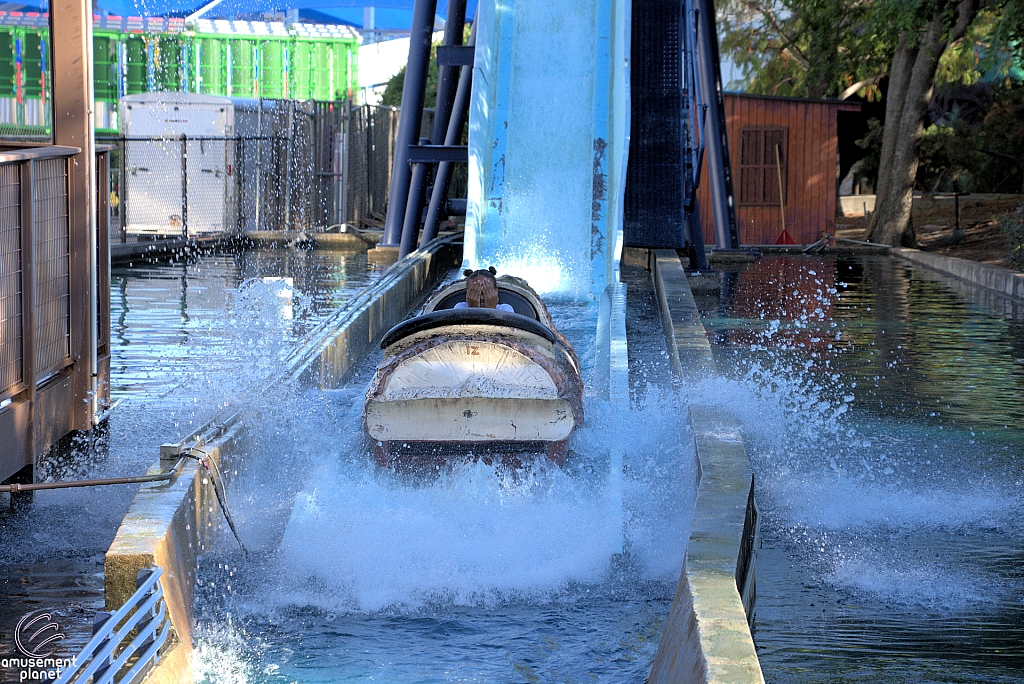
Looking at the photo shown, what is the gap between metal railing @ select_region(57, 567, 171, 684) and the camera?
316 centimetres

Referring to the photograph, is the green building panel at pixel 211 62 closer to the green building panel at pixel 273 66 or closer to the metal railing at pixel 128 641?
the green building panel at pixel 273 66

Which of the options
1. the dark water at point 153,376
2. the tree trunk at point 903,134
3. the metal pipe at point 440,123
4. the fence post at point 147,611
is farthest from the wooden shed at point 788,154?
the fence post at point 147,611

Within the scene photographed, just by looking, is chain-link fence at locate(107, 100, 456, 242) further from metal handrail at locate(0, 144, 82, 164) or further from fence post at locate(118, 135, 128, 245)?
metal handrail at locate(0, 144, 82, 164)

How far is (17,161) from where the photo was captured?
203 inches

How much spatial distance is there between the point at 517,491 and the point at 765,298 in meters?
8.04

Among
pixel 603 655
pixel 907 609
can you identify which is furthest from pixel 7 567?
pixel 907 609

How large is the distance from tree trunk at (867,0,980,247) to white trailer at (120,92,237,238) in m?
10.4

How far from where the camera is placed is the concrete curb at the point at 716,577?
305 cm

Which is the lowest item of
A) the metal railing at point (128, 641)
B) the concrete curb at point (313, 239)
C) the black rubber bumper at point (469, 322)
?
the metal railing at point (128, 641)

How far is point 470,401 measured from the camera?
5.60 m

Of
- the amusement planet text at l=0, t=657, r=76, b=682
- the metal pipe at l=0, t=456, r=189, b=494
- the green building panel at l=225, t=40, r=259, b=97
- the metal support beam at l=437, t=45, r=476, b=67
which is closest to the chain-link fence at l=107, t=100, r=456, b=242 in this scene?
the metal support beam at l=437, t=45, r=476, b=67

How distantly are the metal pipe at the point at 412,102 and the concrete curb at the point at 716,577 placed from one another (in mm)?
8504

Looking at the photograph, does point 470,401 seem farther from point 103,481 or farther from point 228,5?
point 228,5

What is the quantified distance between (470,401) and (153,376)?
3351mm
